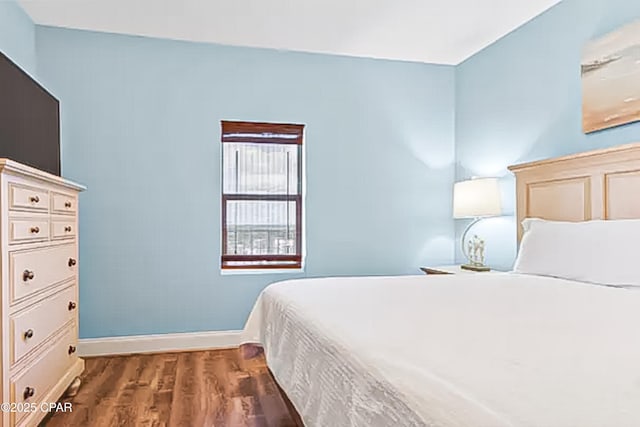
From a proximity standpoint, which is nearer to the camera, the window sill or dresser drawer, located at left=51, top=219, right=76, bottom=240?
dresser drawer, located at left=51, top=219, right=76, bottom=240

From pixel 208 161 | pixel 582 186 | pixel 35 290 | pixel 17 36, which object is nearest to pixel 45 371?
pixel 35 290

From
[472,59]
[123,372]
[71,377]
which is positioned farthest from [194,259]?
[472,59]

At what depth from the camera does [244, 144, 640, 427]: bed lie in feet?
2.77

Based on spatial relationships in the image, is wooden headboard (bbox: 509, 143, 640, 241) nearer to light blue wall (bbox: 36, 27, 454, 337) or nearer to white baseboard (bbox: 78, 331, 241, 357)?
light blue wall (bbox: 36, 27, 454, 337)

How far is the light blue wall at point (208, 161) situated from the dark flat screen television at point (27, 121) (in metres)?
0.51

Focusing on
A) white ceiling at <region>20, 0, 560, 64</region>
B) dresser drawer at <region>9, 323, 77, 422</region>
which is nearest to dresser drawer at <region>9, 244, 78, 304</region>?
dresser drawer at <region>9, 323, 77, 422</region>

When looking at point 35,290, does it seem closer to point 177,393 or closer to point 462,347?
point 177,393

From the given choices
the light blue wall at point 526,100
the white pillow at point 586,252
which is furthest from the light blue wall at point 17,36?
the light blue wall at point 526,100

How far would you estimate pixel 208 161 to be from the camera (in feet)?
12.7

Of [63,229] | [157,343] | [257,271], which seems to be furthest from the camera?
[257,271]

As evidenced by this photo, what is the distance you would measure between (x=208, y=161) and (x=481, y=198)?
7.18ft

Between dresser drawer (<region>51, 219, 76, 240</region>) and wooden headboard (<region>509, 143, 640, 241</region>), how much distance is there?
2960 millimetres

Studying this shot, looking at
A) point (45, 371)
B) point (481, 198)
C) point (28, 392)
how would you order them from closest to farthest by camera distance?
1. point (28, 392)
2. point (45, 371)
3. point (481, 198)

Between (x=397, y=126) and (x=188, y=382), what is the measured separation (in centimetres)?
277
